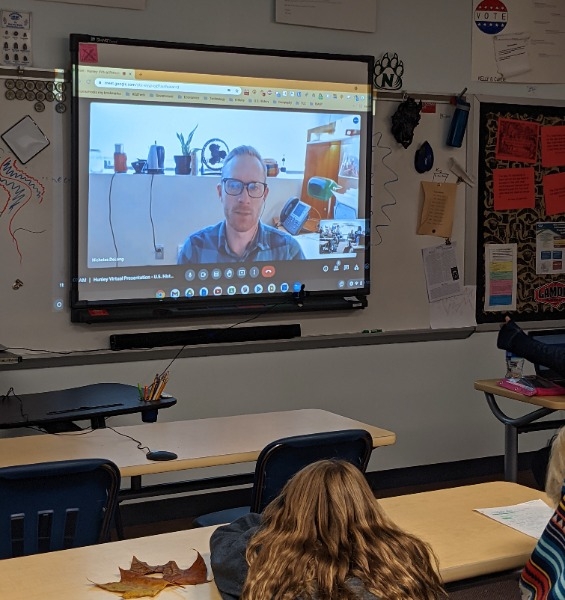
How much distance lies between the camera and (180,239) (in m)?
4.53

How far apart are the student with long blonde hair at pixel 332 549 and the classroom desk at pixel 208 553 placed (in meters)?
0.33

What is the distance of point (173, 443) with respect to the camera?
3.30 metres

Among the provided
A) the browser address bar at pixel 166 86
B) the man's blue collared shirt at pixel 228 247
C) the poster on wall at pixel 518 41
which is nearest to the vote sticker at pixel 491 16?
the poster on wall at pixel 518 41

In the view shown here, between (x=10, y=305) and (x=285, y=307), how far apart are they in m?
1.36

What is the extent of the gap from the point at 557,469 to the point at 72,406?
85.1 inches

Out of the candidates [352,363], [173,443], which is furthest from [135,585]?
[352,363]

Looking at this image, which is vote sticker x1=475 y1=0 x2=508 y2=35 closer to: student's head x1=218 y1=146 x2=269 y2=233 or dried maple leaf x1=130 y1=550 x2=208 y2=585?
student's head x1=218 y1=146 x2=269 y2=233

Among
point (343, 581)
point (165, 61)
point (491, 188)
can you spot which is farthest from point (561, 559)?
point (491, 188)

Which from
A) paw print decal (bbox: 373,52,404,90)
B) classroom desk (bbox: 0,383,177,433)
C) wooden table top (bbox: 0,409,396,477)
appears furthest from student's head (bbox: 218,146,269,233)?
wooden table top (bbox: 0,409,396,477)

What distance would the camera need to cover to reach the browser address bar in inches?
169

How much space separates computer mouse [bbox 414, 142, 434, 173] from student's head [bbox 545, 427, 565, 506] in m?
3.12

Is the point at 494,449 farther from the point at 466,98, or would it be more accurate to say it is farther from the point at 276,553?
the point at 276,553

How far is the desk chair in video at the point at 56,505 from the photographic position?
251cm

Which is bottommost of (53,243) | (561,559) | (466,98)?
(561,559)
